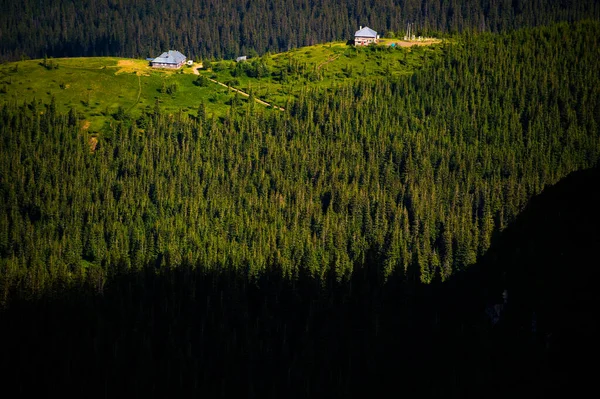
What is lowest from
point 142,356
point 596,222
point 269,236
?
point 142,356

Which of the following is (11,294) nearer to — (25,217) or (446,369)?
(25,217)

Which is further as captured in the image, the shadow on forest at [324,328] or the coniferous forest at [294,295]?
the coniferous forest at [294,295]

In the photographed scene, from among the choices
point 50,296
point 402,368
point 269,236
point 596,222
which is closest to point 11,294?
point 50,296

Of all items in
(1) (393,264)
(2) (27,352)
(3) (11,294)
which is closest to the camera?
(2) (27,352)

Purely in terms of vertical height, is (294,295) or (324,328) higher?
(294,295)

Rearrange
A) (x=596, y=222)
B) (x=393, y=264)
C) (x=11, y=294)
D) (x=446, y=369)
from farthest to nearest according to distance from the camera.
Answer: (x=393, y=264)
(x=11, y=294)
(x=446, y=369)
(x=596, y=222)

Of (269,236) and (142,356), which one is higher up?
(269,236)

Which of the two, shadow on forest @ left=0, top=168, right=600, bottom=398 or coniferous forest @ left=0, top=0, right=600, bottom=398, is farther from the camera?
coniferous forest @ left=0, top=0, right=600, bottom=398

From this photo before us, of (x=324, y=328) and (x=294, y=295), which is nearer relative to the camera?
(x=324, y=328)
